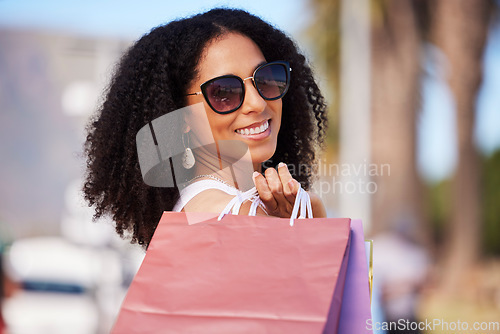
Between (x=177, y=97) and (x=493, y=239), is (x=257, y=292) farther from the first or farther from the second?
(x=493, y=239)

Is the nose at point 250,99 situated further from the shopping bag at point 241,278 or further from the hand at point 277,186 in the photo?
the shopping bag at point 241,278

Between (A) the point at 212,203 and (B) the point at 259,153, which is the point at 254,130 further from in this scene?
(A) the point at 212,203

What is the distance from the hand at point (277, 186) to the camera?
162 centimetres

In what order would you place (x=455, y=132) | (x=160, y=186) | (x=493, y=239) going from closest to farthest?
1. (x=160, y=186)
2. (x=455, y=132)
3. (x=493, y=239)

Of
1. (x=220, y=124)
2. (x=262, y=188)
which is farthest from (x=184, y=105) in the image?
(x=262, y=188)

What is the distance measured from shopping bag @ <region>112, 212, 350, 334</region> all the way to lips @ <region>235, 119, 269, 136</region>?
1.65 feet

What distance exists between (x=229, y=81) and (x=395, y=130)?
1095 cm

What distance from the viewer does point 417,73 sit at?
489 inches

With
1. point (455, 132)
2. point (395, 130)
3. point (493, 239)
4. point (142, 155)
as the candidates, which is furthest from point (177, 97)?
point (493, 239)

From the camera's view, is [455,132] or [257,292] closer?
[257,292]

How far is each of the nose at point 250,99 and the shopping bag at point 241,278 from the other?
1.67 ft

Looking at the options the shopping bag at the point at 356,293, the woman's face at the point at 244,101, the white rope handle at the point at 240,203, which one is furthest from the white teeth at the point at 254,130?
the shopping bag at the point at 356,293

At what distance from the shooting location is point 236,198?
159cm

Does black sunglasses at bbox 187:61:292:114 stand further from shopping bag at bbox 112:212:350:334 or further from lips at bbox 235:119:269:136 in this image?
shopping bag at bbox 112:212:350:334
